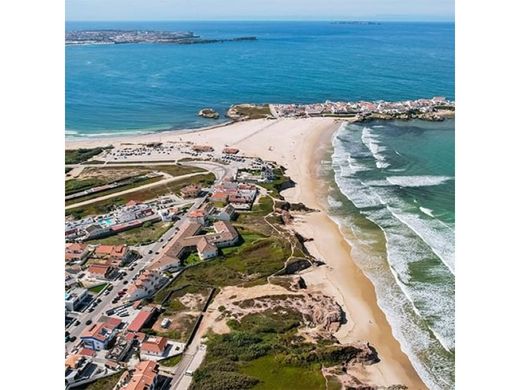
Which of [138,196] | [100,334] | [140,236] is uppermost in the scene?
[138,196]

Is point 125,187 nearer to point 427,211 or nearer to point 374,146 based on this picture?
point 427,211

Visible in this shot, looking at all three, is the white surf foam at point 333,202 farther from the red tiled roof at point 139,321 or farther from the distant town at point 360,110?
the distant town at point 360,110

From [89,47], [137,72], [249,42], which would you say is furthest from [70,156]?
[249,42]

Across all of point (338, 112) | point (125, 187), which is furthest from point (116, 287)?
point (338, 112)

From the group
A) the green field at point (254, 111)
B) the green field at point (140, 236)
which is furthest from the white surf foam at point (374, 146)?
the green field at point (140, 236)

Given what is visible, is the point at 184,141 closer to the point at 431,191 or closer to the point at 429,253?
the point at 431,191

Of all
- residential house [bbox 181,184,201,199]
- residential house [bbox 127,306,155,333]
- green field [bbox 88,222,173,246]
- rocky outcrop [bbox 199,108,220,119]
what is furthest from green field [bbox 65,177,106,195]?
rocky outcrop [bbox 199,108,220,119]

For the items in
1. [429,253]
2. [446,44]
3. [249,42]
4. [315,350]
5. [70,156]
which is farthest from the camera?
A: [249,42]

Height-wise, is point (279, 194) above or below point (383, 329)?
Answer: above
